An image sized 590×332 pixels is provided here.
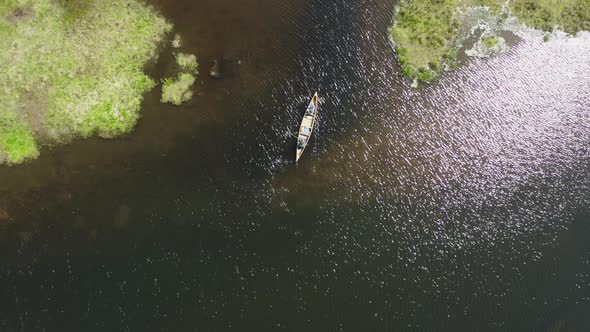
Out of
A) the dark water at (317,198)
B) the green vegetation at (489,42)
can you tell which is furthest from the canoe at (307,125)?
the green vegetation at (489,42)

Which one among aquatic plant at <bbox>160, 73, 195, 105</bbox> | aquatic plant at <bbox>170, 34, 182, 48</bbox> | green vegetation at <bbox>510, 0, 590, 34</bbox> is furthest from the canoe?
green vegetation at <bbox>510, 0, 590, 34</bbox>

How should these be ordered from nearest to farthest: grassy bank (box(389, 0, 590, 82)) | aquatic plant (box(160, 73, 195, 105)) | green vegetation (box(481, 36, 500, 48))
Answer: aquatic plant (box(160, 73, 195, 105))
grassy bank (box(389, 0, 590, 82))
green vegetation (box(481, 36, 500, 48))

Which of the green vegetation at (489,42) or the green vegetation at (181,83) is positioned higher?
the green vegetation at (489,42)

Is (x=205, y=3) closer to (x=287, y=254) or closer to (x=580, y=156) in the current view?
(x=287, y=254)

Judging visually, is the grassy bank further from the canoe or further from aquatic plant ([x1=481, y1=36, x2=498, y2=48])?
the canoe

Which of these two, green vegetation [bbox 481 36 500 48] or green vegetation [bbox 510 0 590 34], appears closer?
green vegetation [bbox 481 36 500 48]

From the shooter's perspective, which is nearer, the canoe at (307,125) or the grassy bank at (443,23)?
the canoe at (307,125)

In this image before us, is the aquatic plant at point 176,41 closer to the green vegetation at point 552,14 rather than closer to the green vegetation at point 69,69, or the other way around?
the green vegetation at point 69,69
